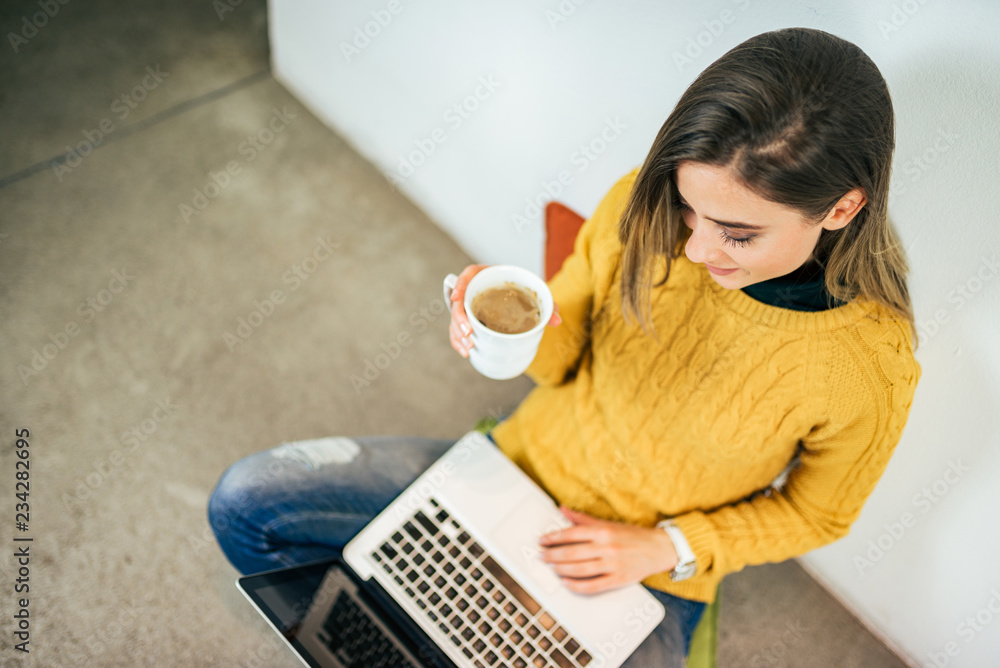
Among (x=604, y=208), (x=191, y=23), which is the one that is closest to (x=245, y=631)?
(x=604, y=208)

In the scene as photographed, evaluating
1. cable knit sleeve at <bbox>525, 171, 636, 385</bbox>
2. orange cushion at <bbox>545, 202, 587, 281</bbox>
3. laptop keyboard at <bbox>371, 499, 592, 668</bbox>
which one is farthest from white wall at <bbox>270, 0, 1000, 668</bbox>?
laptop keyboard at <bbox>371, 499, 592, 668</bbox>

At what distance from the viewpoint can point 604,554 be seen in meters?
0.97

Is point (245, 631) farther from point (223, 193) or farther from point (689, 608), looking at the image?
point (223, 193)

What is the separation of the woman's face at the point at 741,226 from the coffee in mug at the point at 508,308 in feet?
0.74

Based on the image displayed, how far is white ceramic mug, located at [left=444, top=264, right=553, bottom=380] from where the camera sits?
0.83 m

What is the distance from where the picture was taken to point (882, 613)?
1.42 meters

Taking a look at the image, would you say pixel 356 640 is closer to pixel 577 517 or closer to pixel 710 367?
pixel 577 517

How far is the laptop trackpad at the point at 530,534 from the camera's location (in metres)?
0.98

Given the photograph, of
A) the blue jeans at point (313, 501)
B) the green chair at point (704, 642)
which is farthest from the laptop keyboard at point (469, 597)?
the green chair at point (704, 642)

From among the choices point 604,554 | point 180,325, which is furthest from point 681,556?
point 180,325

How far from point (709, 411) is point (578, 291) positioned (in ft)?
0.92

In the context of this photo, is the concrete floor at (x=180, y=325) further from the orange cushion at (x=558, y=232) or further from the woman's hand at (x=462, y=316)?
the woman's hand at (x=462, y=316)

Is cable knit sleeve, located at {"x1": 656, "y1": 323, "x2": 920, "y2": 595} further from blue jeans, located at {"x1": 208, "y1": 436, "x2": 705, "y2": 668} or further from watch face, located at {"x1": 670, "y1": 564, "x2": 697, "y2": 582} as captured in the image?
blue jeans, located at {"x1": 208, "y1": 436, "x2": 705, "y2": 668}

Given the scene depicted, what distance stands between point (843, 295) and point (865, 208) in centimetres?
12
